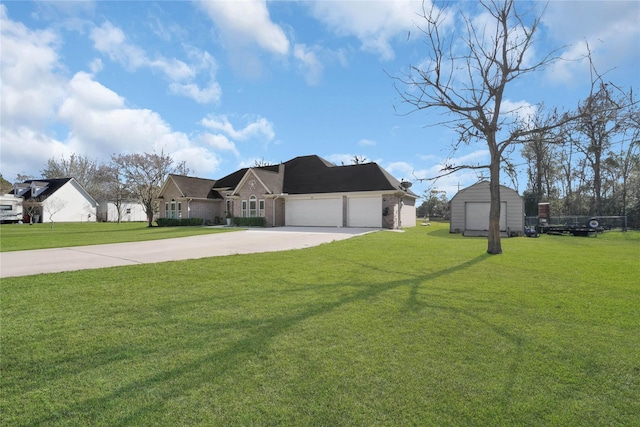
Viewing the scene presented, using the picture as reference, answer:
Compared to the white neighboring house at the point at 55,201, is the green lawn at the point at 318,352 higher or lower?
lower

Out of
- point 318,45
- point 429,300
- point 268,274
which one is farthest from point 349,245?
point 318,45

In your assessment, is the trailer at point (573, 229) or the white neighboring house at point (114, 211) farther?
the white neighboring house at point (114, 211)

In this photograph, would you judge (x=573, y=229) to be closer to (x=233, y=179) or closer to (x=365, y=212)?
(x=365, y=212)

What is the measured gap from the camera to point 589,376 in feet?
9.60

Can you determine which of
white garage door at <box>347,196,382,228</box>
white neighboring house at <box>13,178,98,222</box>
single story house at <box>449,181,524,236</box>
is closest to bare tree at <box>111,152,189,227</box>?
white neighboring house at <box>13,178,98,222</box>

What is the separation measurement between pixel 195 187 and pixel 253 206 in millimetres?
7888

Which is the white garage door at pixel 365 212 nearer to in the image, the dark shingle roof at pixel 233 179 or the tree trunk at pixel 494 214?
the dark shingle roof at pixel 233 179

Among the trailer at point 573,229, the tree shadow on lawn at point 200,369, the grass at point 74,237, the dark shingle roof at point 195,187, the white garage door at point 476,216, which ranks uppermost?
the dark shingle roof at point 195,187

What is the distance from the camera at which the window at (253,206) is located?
28531 millimetres

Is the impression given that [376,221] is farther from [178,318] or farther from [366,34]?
[178,318]

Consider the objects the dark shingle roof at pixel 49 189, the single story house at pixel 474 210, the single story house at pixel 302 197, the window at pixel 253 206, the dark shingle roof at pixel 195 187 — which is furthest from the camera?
the dark shingle roof at pixel 49 189

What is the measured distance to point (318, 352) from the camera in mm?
3410

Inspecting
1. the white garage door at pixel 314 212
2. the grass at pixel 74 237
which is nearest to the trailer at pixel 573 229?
the white garage door at pixel 314 212

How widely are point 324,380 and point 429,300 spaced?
299 centimetres
